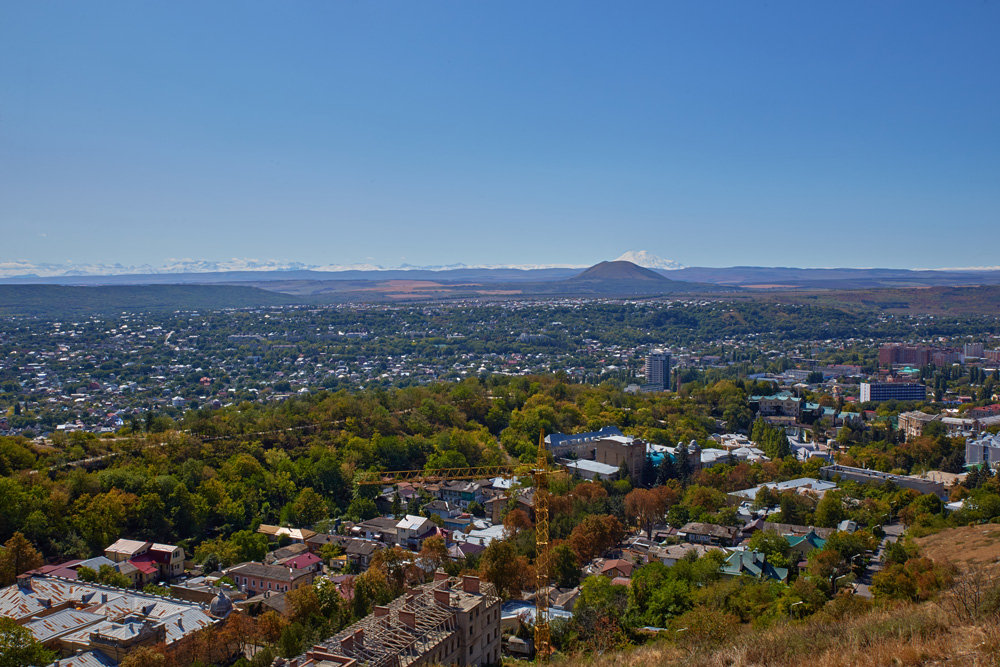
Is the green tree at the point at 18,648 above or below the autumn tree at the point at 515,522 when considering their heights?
above

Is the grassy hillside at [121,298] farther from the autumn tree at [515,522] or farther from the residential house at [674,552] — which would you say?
the residential house at [674,552]

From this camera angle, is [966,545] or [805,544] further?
[805,544]

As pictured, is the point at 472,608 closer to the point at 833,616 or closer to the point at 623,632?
the point at 623,632

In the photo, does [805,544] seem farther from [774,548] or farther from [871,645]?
[871,645]

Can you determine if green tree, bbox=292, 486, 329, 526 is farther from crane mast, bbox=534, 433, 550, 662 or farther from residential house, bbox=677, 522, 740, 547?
residential house, bbox=677, 522, 740, 547

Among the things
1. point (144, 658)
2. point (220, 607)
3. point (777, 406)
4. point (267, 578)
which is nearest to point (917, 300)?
point (777, 406)

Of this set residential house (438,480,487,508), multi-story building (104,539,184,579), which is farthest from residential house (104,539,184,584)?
residential house (438,480,487,508)

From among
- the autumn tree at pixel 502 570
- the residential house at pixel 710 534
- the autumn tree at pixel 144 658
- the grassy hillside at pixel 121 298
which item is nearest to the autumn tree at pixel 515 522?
the residential house at pixel 710 534

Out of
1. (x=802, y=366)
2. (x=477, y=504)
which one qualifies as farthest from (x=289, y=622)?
(x=802, y=366)
